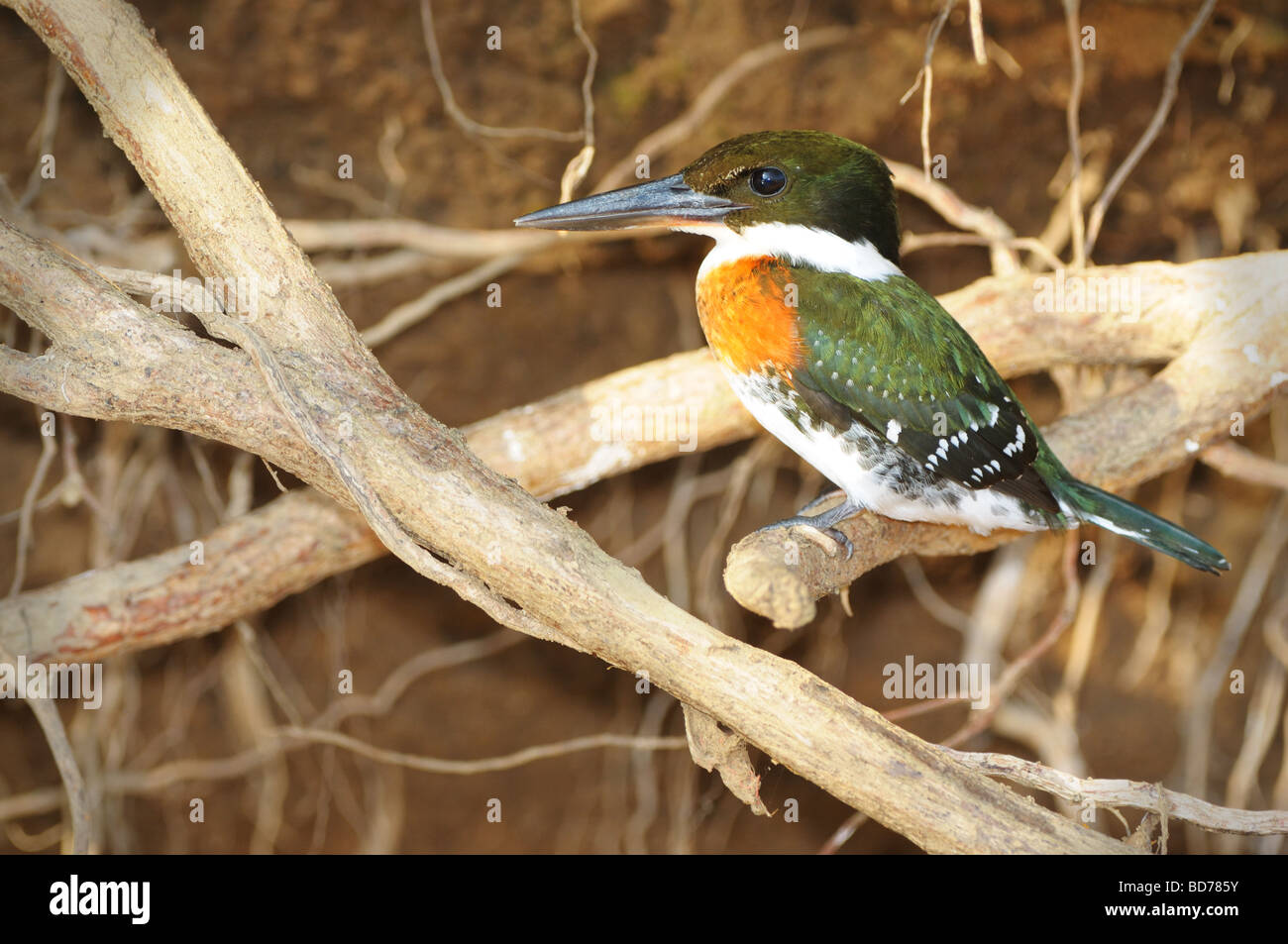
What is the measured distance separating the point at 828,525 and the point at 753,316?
362 millimetres

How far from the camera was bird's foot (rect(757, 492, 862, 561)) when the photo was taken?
1498mm

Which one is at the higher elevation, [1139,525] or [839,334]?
[839,334]

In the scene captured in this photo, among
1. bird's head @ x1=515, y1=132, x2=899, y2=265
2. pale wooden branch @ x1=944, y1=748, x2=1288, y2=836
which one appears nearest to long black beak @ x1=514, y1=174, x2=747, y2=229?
bird's head @ x1=515, y1=132, x2=899, y2=265

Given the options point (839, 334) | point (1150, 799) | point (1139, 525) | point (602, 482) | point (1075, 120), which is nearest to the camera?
point (1150, 799)

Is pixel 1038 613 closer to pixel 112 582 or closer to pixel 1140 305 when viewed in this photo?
pixel 1140 305

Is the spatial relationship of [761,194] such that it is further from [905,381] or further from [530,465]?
[530,465]

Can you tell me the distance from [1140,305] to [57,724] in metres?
2.02

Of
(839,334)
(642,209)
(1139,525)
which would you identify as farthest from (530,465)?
(1139,525)

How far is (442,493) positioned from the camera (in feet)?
4.09

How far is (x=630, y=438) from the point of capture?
6.29 feet

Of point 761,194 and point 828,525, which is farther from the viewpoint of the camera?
point 828,525

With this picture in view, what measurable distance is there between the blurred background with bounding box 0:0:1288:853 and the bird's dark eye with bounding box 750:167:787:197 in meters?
0.73

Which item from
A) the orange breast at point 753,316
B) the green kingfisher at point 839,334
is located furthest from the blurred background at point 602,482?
the orange breast at point 753,316

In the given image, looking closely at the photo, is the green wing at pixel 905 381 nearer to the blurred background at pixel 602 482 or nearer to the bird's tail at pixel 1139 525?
the bird's tail at pixel 1139 525
